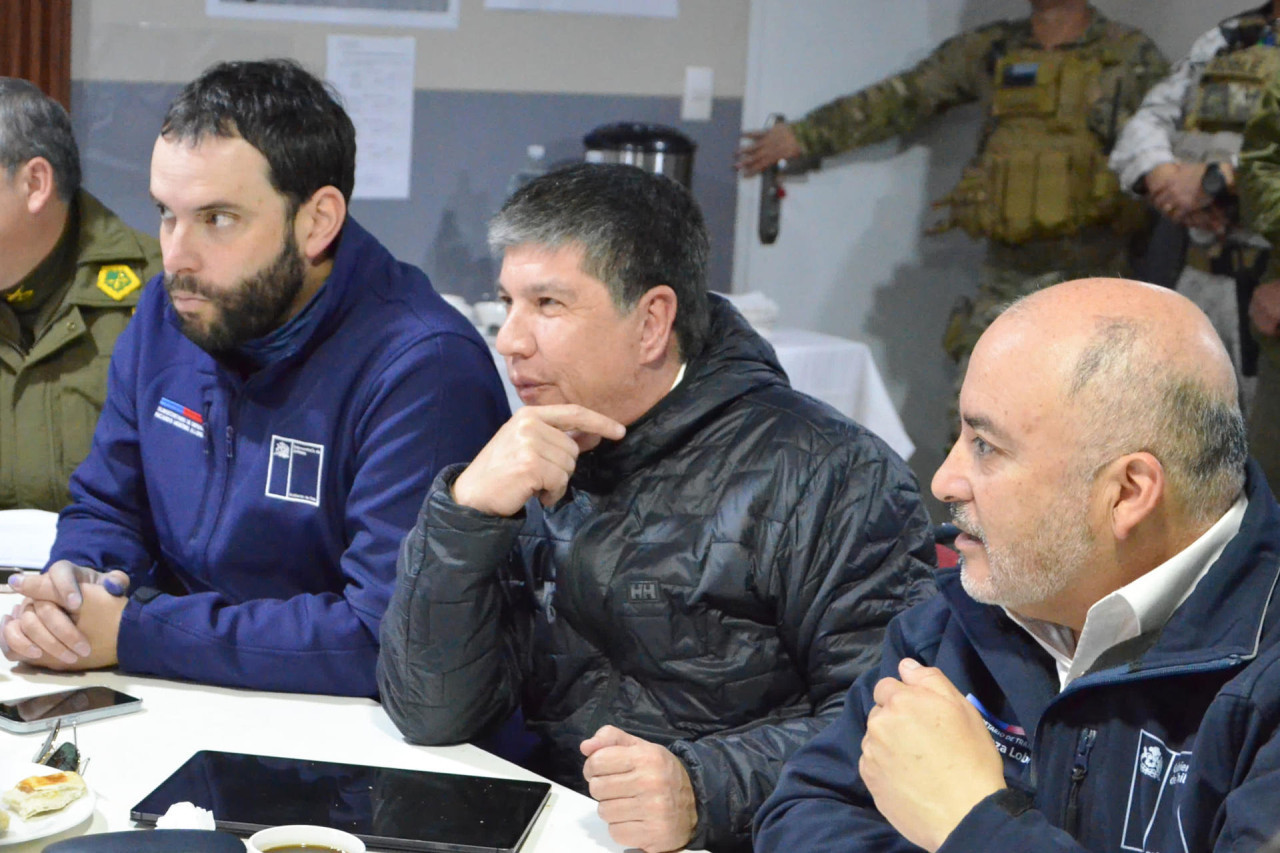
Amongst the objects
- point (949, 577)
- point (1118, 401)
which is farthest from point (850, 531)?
point (1118, 401)

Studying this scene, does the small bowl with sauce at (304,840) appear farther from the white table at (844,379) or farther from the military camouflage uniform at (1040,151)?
the military camouflage uniform at (1040,151)

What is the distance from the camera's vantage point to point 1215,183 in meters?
4.08

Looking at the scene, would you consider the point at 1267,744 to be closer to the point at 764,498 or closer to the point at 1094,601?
the point at 1094,601

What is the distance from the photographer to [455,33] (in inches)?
184

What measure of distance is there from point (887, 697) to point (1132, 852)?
23 centimetres

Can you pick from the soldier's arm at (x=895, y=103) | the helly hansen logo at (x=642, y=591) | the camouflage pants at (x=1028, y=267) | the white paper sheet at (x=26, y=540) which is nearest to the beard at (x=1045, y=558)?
the helly hansen logo at (x=642, y=591)

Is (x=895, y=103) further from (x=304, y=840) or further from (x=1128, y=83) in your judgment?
Answer: (x=304, y=840)

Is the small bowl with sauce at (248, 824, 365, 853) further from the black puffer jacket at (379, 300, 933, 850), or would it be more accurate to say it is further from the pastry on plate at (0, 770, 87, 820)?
the black puffer jacket at (379, 300, 933, 850)

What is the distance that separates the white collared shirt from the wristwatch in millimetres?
3157

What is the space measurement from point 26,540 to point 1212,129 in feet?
11.2

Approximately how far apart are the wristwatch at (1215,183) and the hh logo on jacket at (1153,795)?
3.30m

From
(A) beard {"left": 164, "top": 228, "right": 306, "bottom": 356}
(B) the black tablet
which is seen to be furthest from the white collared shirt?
(A) beard {"left": 164, "top": 228, "right": 306, "bottom": 356}

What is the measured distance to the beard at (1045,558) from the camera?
1214 millimetres

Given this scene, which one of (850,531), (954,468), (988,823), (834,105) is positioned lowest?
(988,823)
